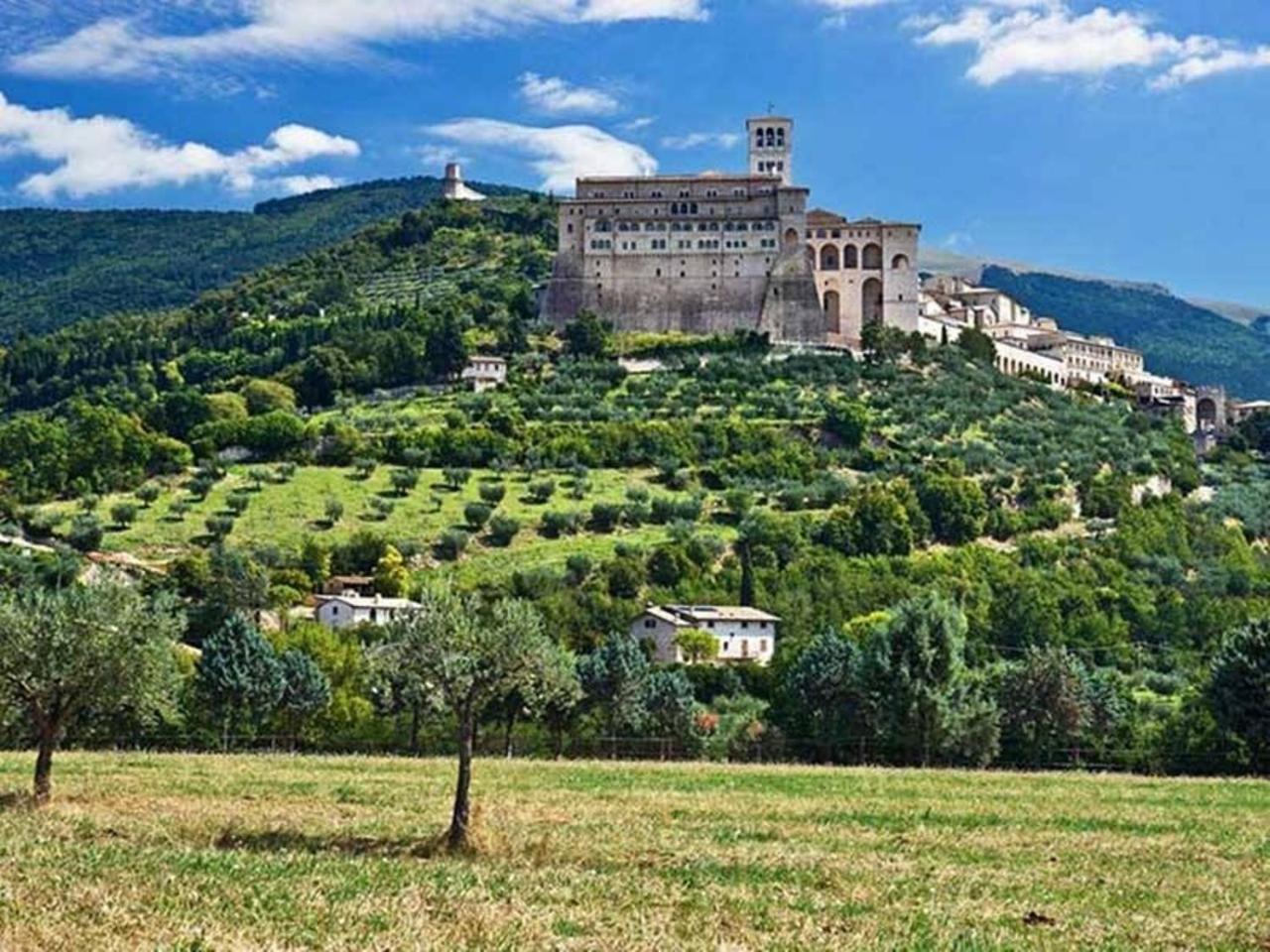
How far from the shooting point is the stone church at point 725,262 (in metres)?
139

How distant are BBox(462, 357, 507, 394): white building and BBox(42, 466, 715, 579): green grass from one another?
23.8 metres

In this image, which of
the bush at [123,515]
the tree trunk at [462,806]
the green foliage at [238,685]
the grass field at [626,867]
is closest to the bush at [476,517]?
the bush at [123,515]

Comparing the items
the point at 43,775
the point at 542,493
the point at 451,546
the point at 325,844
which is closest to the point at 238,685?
the point at 43,775

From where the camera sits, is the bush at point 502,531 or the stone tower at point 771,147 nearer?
the bush at point 502,531

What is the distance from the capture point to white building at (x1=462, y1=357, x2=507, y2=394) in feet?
414

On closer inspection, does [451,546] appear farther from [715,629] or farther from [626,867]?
[626,867]

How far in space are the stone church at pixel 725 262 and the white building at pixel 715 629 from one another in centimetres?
6040

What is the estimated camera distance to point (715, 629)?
79.2 metres

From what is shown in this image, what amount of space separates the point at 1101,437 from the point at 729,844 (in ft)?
341

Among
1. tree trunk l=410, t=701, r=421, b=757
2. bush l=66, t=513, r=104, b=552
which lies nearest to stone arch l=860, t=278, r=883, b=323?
bush l=66, t=513, r=104, b=552

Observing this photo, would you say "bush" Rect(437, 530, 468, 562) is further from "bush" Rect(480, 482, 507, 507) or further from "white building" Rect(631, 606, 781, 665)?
"white building" Rect(631, 606, 781, 665)

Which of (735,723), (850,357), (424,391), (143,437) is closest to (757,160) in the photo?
(850,357)

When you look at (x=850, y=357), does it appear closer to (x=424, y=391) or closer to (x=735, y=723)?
(x=424, y=391)

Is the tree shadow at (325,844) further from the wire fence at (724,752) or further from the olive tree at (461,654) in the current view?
the wire fence at (724,752)
